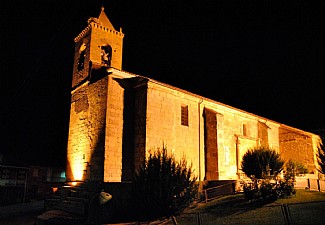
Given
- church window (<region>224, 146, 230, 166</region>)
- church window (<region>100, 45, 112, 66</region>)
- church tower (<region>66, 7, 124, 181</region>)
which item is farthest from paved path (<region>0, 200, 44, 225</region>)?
church window (<region>224, 146, 230, 166</region>)

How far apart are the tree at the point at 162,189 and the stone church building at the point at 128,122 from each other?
3.38 metres

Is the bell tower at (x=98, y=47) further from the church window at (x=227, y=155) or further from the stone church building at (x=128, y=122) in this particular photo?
the church window at (x=227, y=155)

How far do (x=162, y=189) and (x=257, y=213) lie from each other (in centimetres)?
398

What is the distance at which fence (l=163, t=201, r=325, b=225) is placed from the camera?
30.1 ft

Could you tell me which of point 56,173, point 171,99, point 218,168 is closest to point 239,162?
point 218,168

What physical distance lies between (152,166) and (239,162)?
424 inches

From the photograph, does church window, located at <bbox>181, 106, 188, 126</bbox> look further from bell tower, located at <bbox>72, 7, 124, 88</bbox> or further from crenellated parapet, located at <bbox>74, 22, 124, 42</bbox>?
crenellated parapet, located at <bbox>74, 22, 124, 42</bbox>

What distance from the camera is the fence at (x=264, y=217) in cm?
918

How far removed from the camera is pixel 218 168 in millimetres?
19688

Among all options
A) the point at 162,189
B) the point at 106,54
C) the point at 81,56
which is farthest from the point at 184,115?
the point at 81,56

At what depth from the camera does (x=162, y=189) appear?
12148 mm

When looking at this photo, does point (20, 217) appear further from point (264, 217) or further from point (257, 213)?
point (264, 217)

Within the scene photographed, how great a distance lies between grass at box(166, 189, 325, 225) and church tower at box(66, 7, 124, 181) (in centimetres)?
640

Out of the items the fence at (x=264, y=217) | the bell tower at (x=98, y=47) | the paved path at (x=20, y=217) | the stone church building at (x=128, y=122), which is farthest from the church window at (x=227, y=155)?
the paved path at (x=20, y=217)
